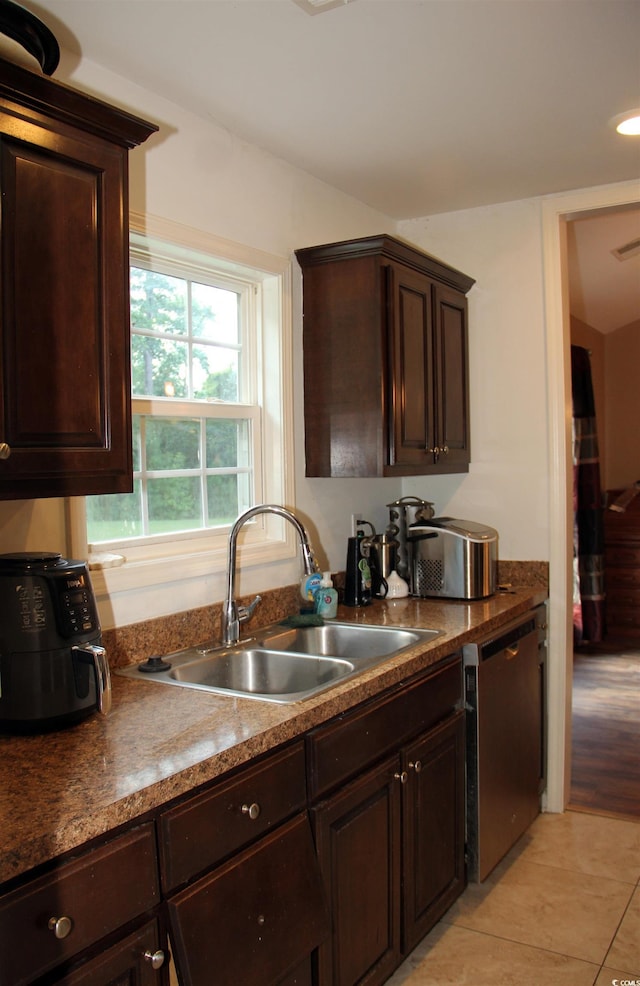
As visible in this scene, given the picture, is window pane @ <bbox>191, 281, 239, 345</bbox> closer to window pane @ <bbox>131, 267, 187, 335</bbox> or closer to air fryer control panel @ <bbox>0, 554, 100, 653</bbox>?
window pane @ <bbox>131, 267, 187, 335</bbox>

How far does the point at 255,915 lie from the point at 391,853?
629 millimetres

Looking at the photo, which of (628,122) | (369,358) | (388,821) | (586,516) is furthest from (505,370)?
(586,516)

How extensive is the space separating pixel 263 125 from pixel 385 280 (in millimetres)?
629

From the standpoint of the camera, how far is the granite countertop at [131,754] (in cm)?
117

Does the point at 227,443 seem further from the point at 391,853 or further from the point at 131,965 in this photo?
the point at 131,965

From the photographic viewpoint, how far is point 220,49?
6.52ft

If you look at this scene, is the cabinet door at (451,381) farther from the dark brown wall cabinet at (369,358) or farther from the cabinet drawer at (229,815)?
the cabinet drawer at (229,815)

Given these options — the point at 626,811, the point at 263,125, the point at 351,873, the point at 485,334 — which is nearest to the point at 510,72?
the point at 263,125

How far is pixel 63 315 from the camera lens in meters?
1.51

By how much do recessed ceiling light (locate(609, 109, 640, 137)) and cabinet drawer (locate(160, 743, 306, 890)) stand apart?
2.10 metres

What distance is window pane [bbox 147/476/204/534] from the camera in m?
2.36

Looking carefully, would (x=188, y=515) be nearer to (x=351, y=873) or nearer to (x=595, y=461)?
(x=351, y=873)

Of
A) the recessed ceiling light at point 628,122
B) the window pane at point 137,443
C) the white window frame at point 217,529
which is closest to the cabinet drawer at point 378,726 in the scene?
the white window frame at point 217,529

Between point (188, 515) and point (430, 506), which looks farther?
point (430, 506)
